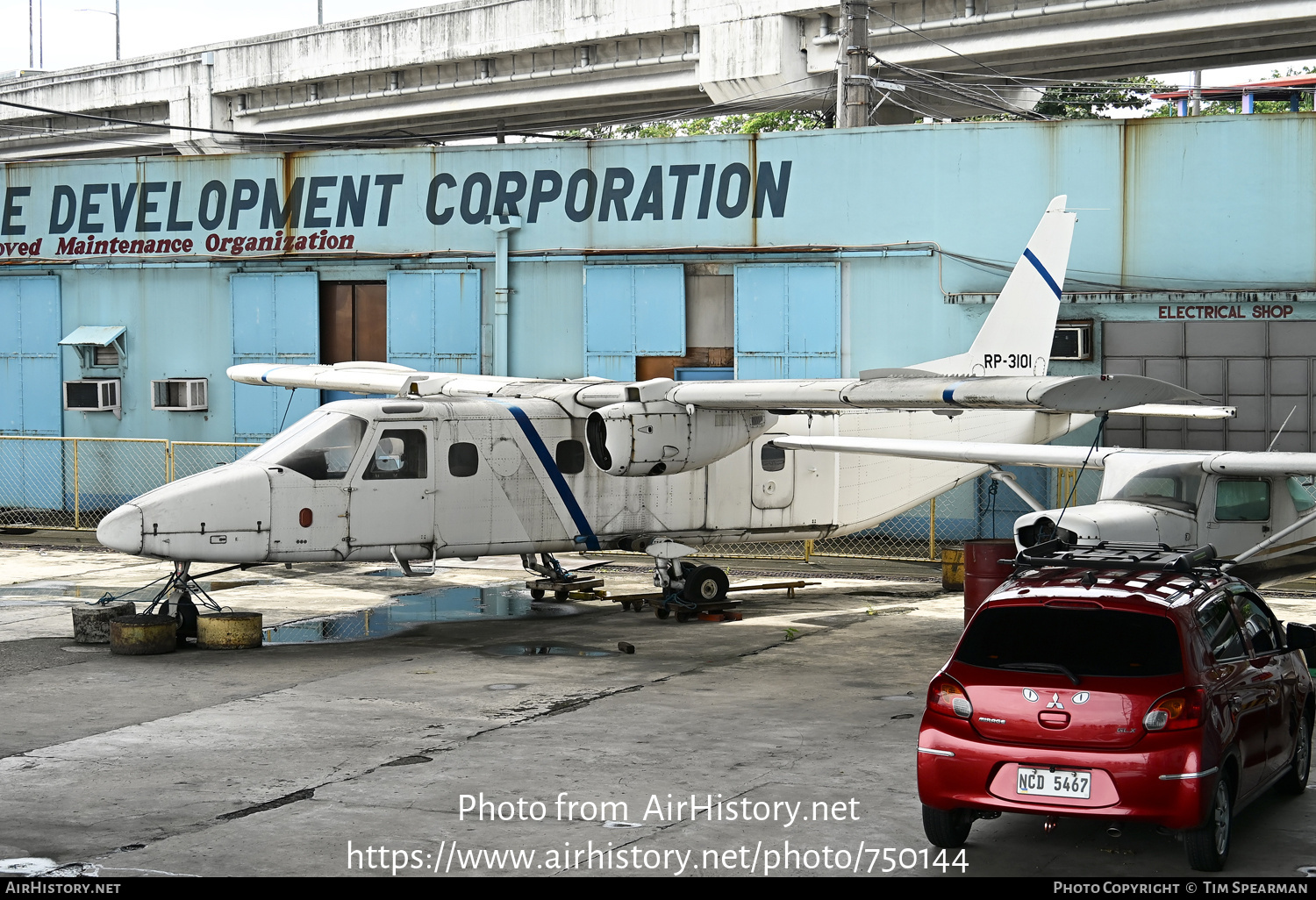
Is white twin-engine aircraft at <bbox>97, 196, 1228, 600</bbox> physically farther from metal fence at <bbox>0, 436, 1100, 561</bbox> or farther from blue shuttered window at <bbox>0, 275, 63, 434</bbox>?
blue shuttered window at <bbox>0, 275, 63, 434</bbox>

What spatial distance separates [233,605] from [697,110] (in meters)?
32.1

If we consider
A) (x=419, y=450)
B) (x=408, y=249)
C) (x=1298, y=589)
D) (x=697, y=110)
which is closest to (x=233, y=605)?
(x=419, y=450)

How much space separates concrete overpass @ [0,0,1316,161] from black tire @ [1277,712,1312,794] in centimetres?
2533

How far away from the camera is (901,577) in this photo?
22.8 m

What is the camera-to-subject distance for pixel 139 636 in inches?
621

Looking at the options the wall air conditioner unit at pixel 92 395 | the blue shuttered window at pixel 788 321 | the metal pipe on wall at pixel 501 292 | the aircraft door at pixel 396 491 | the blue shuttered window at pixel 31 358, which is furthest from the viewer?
the blue shuttered window at pixel 31 358

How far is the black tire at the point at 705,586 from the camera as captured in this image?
18750 millimetres

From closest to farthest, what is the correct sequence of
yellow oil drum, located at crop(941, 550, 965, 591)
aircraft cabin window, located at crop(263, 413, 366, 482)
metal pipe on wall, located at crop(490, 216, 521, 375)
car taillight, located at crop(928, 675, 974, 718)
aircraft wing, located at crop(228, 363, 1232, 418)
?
car taillight, located at crop(928, 675, 974, 718), aircraft wing, located at crop(228, 363, 1232, 418), aircraft cabin window, located at crop(263, 413, 366, 482), yellow oil drum, located at crop(941, 550, 965, 591), metal pipe on wall, located at crop(490, 216, 521, 375)

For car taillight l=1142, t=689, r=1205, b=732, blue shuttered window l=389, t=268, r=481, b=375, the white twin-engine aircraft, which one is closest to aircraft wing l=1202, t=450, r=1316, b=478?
the white twin-engine aircraft

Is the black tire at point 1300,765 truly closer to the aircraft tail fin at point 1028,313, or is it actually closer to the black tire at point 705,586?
the black tire at point 705,586

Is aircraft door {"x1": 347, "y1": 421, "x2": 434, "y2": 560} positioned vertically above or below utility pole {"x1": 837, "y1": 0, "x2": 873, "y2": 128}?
below

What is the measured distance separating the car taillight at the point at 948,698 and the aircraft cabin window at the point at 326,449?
31.5 ft

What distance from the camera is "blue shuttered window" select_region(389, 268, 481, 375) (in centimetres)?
2734

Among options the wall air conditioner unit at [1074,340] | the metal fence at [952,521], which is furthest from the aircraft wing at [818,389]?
the metal fence at [952,521]
